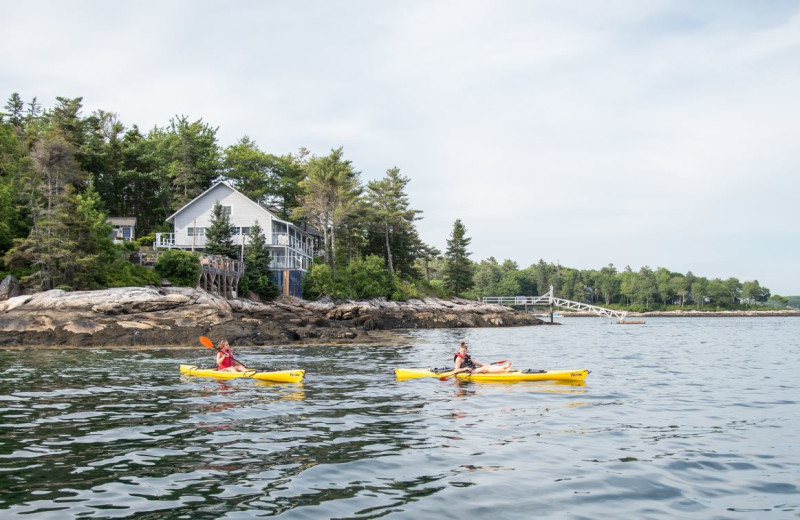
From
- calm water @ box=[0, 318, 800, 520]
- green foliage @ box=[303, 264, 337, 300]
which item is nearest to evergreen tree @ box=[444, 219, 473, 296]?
green foliage @ box=[303, 264, 337, 300]

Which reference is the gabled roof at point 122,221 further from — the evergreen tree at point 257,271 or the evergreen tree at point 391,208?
the evergreen tree at point 391,208

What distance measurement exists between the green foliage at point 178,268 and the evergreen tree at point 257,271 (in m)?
7.07

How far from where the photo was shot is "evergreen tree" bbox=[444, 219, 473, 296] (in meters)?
87.3

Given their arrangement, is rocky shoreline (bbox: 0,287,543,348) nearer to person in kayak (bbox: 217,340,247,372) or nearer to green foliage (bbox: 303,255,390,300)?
person in kayak (bbox: 217,340,247,372)

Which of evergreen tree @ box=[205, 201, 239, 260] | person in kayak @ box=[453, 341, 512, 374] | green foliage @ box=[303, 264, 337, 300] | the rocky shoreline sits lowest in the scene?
person in kayak @ box=[453, 341, 512, 374]

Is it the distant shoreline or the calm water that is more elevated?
the calm water

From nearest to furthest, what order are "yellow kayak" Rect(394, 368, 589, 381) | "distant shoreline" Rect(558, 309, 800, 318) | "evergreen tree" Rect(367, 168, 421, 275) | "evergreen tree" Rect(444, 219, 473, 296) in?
"yellow kayak" Rect(394, 368, 589, 381) < "evergreen tree" Rect(367, 168, 421, 275) < "evergreen tree" Rect(444, 219, 473, 296) < "distant shoreline" Rect(558, 309, 800, 318)

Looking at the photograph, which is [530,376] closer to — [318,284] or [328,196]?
[318,284]

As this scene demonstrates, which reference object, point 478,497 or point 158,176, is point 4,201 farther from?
point 478,497

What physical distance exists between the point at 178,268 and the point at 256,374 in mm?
25250

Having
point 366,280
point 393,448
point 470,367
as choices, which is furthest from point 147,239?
point 393,448

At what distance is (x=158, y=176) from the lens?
64.2m

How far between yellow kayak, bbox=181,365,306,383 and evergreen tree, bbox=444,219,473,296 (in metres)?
68.2

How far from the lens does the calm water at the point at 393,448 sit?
24.1 ft
